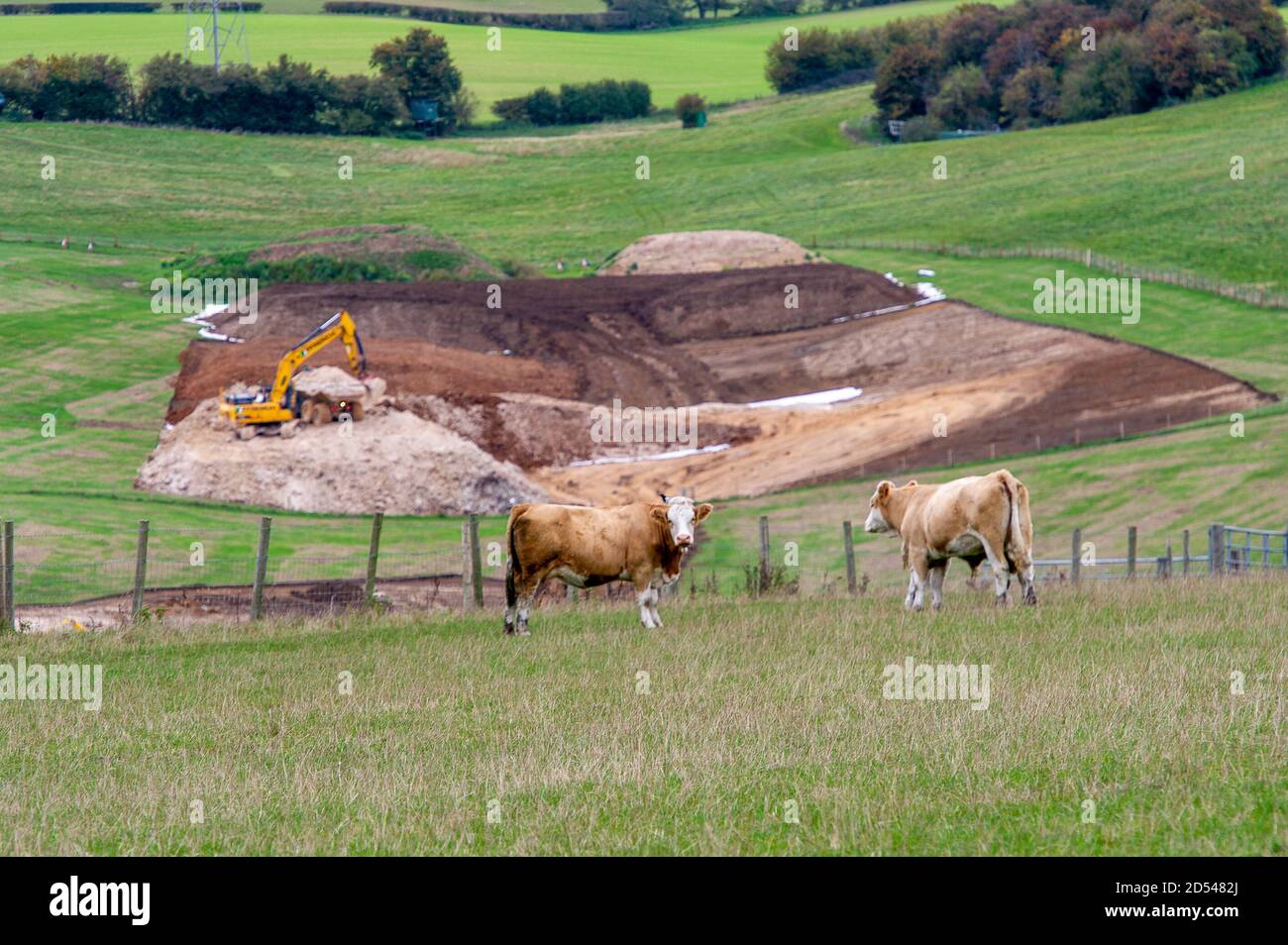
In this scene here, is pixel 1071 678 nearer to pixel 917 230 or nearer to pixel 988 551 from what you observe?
pixel 988 551

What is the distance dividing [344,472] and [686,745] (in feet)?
117

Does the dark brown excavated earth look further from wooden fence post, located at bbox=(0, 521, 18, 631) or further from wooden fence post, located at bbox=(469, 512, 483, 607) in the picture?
wooden fence post, located at bbox=(0, 521, 18, 631)

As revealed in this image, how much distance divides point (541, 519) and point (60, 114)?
10429 centimetres

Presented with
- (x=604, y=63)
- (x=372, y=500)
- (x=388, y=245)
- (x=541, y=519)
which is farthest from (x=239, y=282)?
(x=604, y=63)

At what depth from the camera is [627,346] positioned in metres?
68.5

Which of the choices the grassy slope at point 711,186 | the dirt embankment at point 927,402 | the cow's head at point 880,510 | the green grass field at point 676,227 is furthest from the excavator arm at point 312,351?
the grassy slope at point 711,186

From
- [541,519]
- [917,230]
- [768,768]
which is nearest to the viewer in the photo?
[768,768]

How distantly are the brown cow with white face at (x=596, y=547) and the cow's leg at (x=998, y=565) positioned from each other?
3919 millimetres

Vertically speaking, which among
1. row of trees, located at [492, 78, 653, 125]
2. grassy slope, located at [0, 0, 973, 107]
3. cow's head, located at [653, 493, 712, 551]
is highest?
grassy slope, located at [0, 0, 973, 107]

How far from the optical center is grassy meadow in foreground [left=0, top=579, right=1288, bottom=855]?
1122cm

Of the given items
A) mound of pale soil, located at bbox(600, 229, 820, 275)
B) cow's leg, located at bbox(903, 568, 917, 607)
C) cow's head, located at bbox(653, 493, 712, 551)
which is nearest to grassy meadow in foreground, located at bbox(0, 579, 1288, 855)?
cow's head, located at bbox(653, 493, 712, 551)

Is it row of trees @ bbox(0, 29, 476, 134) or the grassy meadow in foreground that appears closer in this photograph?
the grassy meadow in foreground

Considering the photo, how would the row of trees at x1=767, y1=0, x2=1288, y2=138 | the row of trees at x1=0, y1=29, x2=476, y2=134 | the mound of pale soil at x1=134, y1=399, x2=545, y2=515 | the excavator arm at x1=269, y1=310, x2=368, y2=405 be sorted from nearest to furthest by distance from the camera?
the mound of pale soil at x1=134, y1=399, x2=545, y2=515
the excavator arm at x1=269, y1=310, x2=368, y2=405
the row of trees at x1=767, y1=0, x2=1288, y2=138
the row of trees at x1=0, y1=29, x2=476, y2=134

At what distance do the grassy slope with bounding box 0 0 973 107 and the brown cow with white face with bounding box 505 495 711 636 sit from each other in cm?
11372
